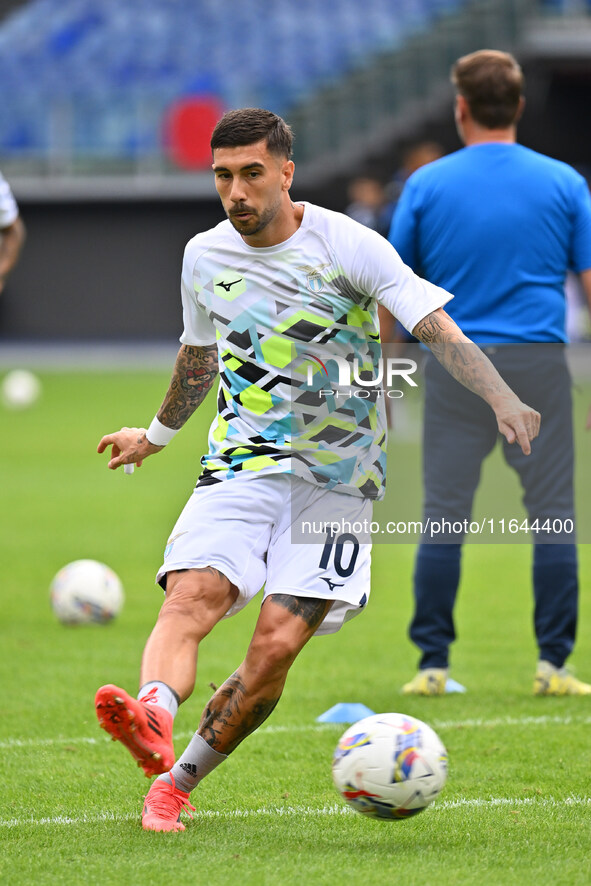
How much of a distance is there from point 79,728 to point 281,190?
252cm

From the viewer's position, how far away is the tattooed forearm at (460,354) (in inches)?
153

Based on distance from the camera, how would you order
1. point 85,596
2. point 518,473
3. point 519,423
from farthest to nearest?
point 85,596, point 518,473, point 519,423

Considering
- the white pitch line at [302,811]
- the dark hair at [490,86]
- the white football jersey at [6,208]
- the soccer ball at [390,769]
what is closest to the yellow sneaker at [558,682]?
the white pitch line at [302,811]

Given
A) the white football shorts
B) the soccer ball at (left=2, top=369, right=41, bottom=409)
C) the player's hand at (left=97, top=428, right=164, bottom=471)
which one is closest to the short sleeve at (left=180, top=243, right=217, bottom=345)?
the player's hand at (left=97, top=428, right=164, bottom=471)

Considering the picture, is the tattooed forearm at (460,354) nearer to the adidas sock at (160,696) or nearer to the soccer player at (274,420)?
the soccer player at (274,420)

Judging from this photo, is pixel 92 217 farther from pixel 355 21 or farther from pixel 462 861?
pixel 462 861

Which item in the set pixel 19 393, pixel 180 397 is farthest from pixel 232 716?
pixel 19 393

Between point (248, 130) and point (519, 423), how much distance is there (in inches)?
45.9

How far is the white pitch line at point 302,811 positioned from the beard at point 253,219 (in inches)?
71.3

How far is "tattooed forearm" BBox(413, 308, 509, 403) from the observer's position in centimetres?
389

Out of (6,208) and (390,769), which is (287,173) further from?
(6,208)

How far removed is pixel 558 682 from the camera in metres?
5.88

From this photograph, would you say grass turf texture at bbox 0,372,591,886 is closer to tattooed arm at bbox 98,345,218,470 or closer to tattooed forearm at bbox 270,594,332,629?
tattooed forearm at bbox 270,594,332,629

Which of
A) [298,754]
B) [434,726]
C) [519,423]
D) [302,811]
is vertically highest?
[519,423]
